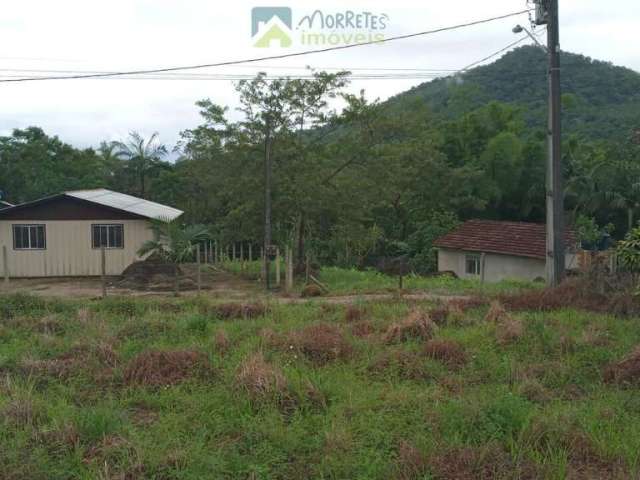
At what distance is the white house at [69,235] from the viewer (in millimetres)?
17922

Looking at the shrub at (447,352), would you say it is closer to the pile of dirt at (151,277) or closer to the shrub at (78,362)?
the shrub at (78,362)

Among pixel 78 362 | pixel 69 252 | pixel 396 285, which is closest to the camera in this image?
pixel 78 362

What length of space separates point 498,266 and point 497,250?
817 mm

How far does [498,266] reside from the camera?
24.1m

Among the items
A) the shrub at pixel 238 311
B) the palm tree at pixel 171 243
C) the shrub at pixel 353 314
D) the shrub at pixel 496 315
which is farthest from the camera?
the palm tree at pixel 171 243

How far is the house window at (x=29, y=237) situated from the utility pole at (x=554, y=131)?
14346 millimetres

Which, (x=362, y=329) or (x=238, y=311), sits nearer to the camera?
(x=362, y=329)

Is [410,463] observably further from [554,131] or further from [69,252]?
[69,252]

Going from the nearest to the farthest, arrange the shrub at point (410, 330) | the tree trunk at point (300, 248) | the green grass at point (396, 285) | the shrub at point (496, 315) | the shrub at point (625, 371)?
the shrub at point (625, 371)
the shrub at point (410, 330)
the shrub at point (496, 315)
the green grass at point (396, 285)
the tree trunk at point (300, 248)

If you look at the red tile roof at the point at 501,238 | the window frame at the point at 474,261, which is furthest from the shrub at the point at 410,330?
the window frame at the point at 474,261

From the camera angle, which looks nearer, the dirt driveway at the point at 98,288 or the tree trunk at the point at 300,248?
the dirt driveway at the point at 98,288

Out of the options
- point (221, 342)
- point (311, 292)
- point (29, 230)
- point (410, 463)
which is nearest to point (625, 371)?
point (410, 463)

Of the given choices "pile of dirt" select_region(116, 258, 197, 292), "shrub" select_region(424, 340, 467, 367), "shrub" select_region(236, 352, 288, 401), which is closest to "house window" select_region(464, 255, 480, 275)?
"pile of dirt" select_region(116, 258, 197, 292)

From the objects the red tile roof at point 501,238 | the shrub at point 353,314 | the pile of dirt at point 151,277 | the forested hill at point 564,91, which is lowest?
the shrub at point 353,314
